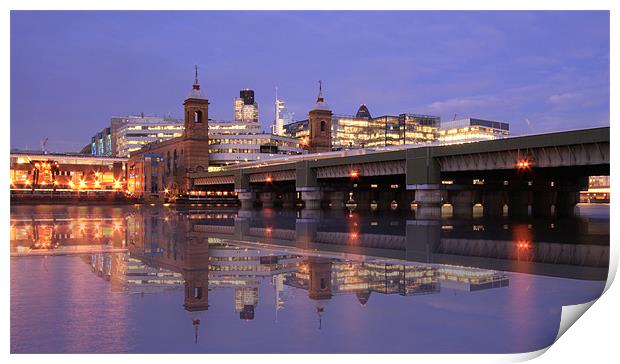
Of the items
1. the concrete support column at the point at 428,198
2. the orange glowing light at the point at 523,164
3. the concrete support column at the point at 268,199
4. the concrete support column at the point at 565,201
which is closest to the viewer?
the orange glowing light at the point at 523,164

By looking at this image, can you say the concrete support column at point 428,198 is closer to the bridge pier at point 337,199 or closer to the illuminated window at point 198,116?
the bridge pier at point 337,199

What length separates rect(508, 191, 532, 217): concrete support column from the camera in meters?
67.4

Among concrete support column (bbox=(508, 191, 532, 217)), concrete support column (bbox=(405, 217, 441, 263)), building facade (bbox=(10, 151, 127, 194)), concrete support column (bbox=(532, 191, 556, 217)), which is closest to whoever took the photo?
concrete support column (bbox=(405, 217, 441, 263))

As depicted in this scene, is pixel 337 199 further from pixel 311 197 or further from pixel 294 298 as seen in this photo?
pixel 294 298

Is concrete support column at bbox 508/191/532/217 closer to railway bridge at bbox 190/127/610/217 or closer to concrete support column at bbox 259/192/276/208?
railway bridge at bbox 190/127/610/217

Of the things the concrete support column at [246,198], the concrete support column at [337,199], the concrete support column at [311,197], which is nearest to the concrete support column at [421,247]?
the concrete support column at [311,197]

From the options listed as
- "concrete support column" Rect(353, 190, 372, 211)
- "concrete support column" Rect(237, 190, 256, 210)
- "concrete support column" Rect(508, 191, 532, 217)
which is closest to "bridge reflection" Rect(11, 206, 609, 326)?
"concrete support column" Rect(508, 191, 532, 217)

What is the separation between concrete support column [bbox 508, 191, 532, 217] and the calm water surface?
4720cm

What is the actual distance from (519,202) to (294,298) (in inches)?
2447

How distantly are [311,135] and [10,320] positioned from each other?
554ft

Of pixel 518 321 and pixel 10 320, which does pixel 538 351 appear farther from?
pixel 10 320

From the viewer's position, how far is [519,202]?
6862 cm

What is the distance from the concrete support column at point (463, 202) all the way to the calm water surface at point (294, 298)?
135 ft

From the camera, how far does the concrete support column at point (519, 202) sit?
67.4 meters
